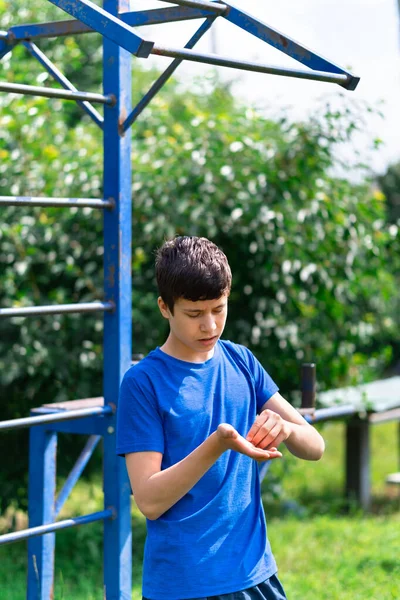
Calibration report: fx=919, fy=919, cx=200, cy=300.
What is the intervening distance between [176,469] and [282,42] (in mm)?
1304

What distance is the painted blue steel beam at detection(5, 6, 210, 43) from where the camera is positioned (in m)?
2.75

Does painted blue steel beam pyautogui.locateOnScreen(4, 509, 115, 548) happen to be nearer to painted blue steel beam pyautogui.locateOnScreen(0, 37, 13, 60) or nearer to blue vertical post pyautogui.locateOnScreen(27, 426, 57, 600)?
blue vertical post pyautogui.locateOnScreen(27, 426, 57, 600)

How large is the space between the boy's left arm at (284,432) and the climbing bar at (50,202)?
0.99m

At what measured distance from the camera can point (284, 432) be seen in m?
1.79

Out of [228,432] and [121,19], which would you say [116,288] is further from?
[228,432]

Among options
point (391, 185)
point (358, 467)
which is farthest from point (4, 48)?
point (391, 185)

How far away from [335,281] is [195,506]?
11.6 ft

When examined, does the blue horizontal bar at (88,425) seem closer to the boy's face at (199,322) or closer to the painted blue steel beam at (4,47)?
the boy's face at (199,322)

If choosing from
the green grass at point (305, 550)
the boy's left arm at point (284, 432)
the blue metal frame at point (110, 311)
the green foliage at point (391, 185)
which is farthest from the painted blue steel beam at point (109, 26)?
the green foliage at point (391, 185)

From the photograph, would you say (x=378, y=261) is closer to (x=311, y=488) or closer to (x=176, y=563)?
(x=311, y=488)

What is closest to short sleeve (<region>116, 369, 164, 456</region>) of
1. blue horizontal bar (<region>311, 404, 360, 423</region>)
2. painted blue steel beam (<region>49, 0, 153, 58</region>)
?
painted blue steel beam (<region>49, 0, 153, 58</region>)

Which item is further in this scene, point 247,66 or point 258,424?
point 247,66

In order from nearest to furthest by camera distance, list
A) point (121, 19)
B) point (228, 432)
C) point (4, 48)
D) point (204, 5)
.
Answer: point (228, 432), point (204, 5), point (121, 19), point (4, 48)

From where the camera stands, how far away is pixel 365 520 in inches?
229
